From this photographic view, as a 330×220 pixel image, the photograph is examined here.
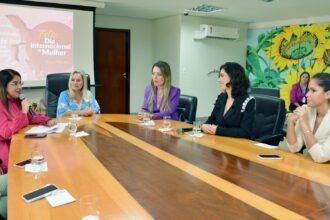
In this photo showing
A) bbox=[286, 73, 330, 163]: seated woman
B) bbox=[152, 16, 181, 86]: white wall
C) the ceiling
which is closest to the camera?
bbox=[286, 73, 330, 163]: seated woman

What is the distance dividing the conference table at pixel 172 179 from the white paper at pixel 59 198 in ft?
0.08

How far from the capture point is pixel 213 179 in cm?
148

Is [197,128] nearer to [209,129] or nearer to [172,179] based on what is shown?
[209,129]

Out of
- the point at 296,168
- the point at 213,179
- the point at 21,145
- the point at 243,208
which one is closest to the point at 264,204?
the point at 243,208

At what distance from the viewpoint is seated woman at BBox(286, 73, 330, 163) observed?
1816 millimetres

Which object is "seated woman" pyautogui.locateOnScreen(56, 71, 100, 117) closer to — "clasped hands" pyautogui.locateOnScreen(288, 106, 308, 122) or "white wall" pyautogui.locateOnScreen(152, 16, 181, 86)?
"clasped hands" pyautogui.locateOnScreen(288, 106, 308, 122)

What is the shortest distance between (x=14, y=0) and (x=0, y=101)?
3.22 meters

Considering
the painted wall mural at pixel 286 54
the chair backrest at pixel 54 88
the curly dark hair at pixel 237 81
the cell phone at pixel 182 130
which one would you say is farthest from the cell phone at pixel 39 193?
the painted wall mural at pixel 286 54

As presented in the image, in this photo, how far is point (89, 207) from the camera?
3.77 feet

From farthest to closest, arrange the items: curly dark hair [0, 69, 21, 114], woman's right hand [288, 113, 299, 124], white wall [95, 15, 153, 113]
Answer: white wall [95, 15, 153, 113]
curly dark hair [0, 69, 21, 114]
woman's right hand [288, 113, 299, 124]

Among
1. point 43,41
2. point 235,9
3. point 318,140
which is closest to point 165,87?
point 318,140

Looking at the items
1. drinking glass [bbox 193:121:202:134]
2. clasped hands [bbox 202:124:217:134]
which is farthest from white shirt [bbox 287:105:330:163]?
drinking glass [bbox 193:121:202:134]

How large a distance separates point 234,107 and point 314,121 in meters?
0.67

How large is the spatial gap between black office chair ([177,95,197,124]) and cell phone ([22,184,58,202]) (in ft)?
6.88
